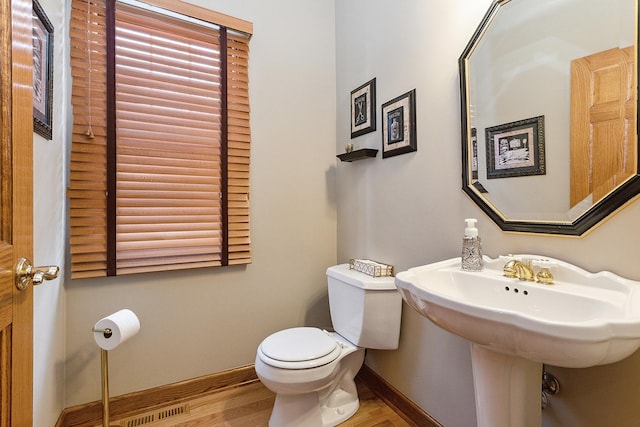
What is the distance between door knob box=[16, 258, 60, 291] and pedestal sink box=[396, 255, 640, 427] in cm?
98

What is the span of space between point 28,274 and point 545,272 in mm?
1446

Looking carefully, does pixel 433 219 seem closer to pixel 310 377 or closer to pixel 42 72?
pixel 310 377

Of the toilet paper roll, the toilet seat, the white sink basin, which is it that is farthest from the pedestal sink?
the toilet paper roll

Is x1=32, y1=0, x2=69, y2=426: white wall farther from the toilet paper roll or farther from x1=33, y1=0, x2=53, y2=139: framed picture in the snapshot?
the toilet paper roll

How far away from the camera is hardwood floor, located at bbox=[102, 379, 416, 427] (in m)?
1.56

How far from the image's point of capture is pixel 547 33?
1048 millimetres

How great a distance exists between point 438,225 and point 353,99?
105 centimetres

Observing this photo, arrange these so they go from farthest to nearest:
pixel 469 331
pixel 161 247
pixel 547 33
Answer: pixel 161 247
pixel 547 33
pixel 469 331

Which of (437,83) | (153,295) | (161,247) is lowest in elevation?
(153,295)

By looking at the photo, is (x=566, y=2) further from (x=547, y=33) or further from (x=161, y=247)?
(x=161, y=247)

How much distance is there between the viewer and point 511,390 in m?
0.91

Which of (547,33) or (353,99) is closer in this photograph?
(547,33)

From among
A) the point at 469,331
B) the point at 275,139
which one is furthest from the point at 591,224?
the point at 275,139

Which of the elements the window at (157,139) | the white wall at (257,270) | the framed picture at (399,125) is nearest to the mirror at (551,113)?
the framed picture at (399,125)
